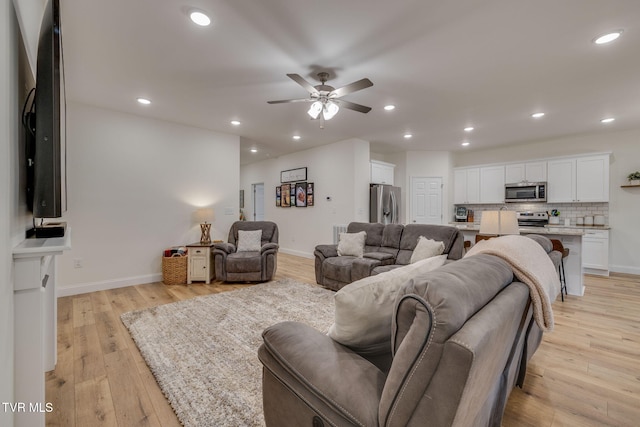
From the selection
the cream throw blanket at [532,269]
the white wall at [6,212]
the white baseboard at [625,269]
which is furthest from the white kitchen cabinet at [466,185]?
the white wall at [6,212]

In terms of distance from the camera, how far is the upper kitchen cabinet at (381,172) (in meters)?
6.23

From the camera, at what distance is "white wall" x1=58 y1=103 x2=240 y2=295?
12.6 feet

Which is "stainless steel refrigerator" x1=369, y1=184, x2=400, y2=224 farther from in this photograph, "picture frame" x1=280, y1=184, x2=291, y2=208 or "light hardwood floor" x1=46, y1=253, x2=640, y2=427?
"light hardwood floor" x1=46, y1=253, x2=640, y2=427

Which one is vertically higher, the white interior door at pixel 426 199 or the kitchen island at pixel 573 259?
the white interior door at pixel 426 199

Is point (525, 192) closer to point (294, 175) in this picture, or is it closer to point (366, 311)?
point (294, 175)

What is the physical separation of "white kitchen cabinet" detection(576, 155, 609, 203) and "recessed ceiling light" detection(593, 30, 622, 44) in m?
3.87

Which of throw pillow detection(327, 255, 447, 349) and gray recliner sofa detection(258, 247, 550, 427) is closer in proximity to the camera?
gray recliner sofa detection(258, 247, 550, 427)

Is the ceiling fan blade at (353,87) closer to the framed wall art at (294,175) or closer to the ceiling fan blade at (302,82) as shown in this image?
the ceiling fan blade at (302,82)

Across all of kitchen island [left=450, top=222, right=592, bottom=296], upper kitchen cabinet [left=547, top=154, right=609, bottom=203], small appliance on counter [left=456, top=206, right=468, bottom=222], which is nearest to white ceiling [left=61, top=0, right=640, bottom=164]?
upper kitchen cabinet [left=547, top=154, right=609, bottom=203]

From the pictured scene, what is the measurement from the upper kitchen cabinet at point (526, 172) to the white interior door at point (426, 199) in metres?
1.43

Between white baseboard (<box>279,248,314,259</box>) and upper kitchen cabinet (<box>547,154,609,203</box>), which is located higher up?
upper kitchen cabinet (<box>547,154,609,203</box>)

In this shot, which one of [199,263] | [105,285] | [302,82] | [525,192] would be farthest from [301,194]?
[525,192]

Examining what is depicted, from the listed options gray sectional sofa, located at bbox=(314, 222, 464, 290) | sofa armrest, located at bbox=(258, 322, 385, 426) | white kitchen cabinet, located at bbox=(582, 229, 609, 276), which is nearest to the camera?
sofa armrest, located at bbox=(258, 322, 385, 426)

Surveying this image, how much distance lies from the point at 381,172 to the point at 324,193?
1447 mm
